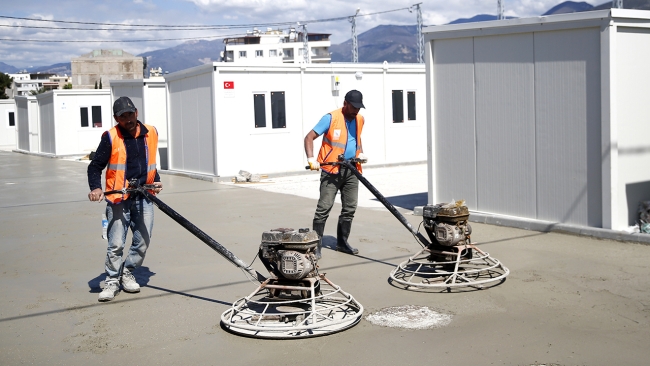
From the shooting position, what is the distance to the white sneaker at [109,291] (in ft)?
22.9

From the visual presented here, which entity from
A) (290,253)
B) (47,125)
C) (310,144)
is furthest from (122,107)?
(47,125)

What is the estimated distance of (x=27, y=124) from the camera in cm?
3947

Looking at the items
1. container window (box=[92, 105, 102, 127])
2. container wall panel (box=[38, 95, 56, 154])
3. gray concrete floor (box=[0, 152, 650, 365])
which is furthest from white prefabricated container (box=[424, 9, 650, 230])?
container wall panel (box=[38, 95, 56, 154])

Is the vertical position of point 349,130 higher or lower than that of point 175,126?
lower

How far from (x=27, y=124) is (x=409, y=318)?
122ft

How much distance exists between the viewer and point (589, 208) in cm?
971

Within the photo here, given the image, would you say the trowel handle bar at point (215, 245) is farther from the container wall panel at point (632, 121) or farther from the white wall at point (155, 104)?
the white wall at point (155, 104)

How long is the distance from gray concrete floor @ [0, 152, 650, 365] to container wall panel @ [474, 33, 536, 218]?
55cm

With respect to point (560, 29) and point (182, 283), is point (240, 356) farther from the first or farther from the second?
point (560, 29)

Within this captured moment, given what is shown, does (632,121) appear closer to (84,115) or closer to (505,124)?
(505,124)

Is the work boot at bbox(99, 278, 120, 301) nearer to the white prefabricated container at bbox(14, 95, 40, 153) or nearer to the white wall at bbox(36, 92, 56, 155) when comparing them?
the white wall at bbox(36, 92, 56, 155)

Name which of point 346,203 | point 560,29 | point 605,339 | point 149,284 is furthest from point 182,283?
point 560,29

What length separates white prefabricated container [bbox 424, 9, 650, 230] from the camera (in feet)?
31.1

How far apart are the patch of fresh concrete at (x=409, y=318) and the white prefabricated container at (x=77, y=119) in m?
28.5
